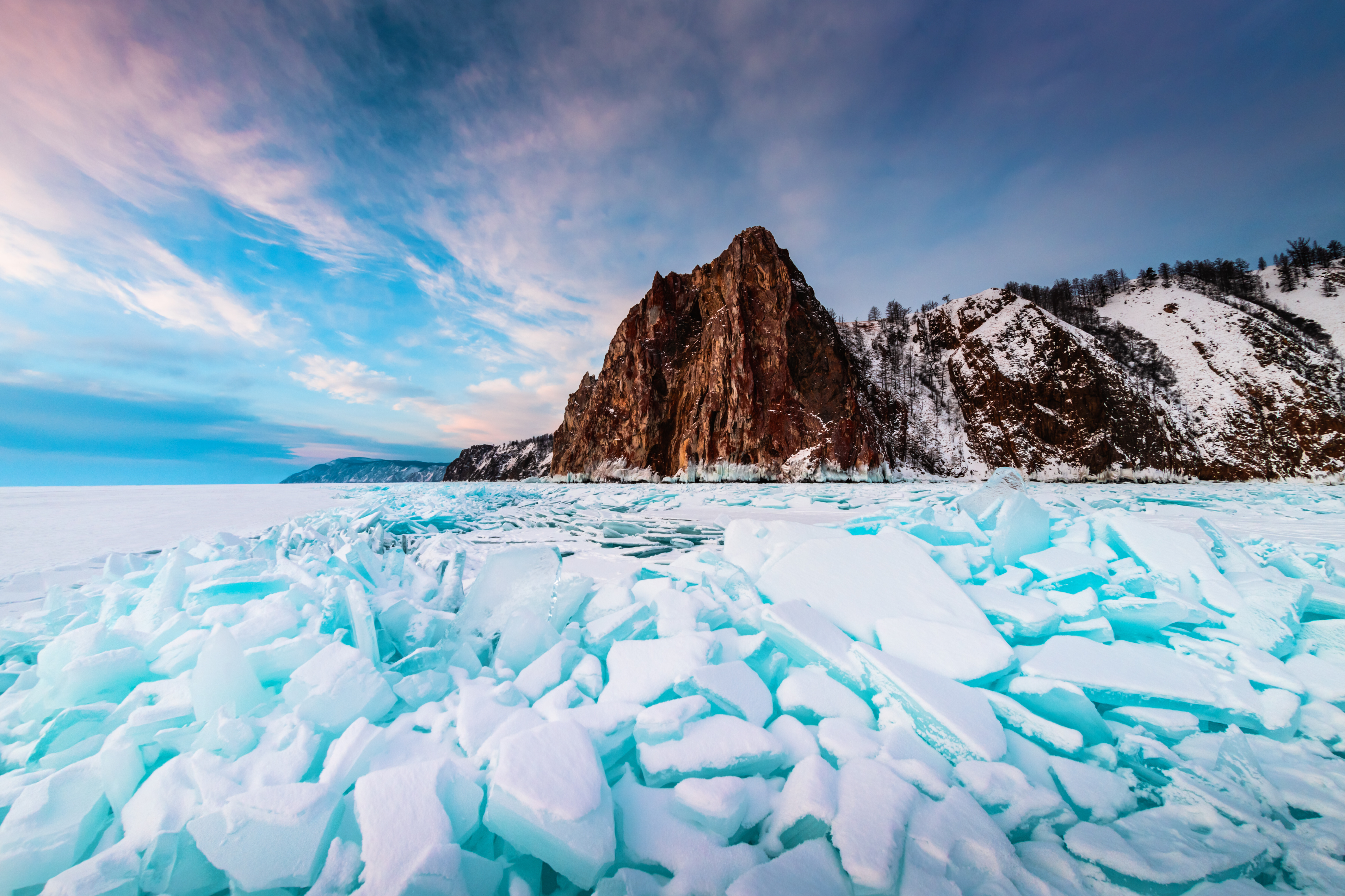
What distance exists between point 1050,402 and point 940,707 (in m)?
47.6

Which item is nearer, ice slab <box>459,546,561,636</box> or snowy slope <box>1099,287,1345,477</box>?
ice slab <box>459,546,561,636</box>

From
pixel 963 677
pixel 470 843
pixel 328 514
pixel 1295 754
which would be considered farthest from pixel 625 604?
pixel 328 514

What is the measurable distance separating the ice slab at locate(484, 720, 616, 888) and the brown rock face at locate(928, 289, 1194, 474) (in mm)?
46594

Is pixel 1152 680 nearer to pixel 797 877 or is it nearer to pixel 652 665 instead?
pixel 797 877

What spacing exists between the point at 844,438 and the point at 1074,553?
31.3 metres

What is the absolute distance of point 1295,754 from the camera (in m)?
1.62

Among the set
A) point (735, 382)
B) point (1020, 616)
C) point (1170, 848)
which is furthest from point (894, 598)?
point (735, 382)

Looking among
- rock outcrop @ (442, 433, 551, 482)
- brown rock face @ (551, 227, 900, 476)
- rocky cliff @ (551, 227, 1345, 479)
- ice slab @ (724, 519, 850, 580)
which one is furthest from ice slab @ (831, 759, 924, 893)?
rock outcrop @ (442, 433, 551, 482)

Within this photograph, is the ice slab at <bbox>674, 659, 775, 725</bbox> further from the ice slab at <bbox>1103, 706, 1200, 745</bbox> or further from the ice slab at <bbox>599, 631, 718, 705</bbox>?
the ice slab at <bbox>1103, 706, 1200, 745</bbox>

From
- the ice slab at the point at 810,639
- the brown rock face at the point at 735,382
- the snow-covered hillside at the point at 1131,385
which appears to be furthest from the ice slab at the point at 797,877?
the snow-covered hillside at the point at 1131,385

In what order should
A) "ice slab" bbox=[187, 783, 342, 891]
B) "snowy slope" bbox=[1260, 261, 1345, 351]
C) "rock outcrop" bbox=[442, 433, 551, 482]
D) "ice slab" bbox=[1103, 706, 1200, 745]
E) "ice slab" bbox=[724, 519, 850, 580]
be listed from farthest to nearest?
"rock outcrop" bbox=[442, 433, 551, 482] < "snowy slope" bbox=[1260, 261, 1345, 351] < "ice slab" bbox=[724, 519, 850, 580] < "ice slab" bbox=[1103, 706, 1200, 745] < "ice slab" bbox=[187, 783, 342, 891]

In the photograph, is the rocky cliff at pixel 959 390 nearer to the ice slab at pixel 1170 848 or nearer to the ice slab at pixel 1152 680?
the ice slab at pixel 1152 680

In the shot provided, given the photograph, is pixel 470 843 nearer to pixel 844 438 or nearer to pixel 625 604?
pixel 625 604

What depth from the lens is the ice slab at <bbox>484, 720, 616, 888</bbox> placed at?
1.15 meters
